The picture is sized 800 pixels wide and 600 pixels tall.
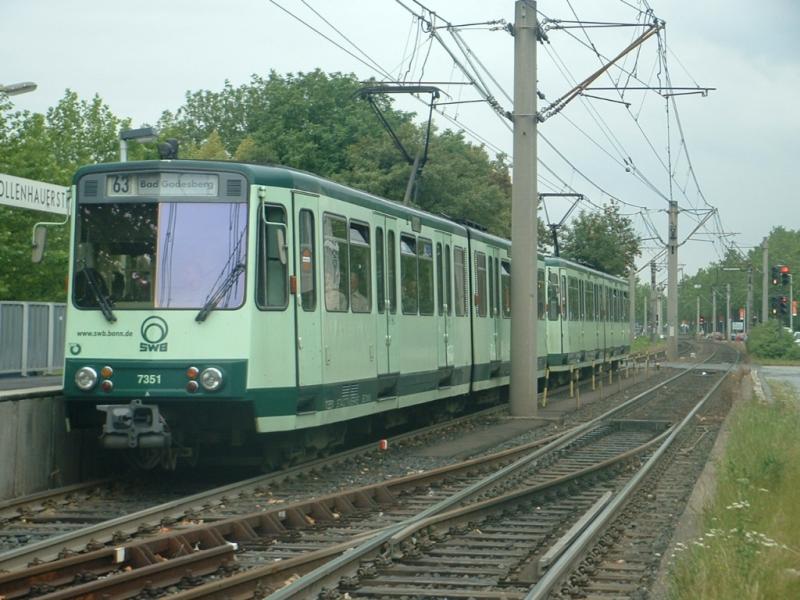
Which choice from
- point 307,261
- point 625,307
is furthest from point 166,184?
point 625,307

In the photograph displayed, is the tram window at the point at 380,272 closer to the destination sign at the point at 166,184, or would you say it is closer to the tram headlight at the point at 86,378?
the destination sign at the point at 166,184

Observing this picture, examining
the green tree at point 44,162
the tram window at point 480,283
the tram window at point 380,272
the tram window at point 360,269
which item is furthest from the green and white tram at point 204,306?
the green tree at point 44,162

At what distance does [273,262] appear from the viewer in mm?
12594

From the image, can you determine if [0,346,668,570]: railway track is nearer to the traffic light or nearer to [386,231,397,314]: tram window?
[386,231,397,314]: tram window

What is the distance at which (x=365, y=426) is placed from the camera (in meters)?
17.6

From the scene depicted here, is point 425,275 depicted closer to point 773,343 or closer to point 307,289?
point 307,289

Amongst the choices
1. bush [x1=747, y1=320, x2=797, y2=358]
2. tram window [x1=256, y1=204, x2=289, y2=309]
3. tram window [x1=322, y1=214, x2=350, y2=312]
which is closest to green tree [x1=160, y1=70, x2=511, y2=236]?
bush [x1=747, y1=320, x2=797, y2=358]

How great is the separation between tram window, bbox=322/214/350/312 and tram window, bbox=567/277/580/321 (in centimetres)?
1877

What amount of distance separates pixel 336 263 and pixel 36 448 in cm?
370

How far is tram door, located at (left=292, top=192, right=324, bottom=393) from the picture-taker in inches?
508

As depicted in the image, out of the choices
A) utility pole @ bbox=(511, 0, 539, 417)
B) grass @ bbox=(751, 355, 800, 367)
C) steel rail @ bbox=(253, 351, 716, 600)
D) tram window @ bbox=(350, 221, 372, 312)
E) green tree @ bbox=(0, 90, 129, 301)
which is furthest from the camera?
grass @ bbox=(751, 355, 800, 367)

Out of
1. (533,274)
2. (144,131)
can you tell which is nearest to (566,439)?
(533,274)

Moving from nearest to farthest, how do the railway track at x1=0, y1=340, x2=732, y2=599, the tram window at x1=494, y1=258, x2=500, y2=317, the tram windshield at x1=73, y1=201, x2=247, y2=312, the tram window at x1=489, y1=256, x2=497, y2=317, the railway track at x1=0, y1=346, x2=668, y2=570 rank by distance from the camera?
the railway track at x1=0, y1=340, x2=732, y2=599 < the railway track at x1=0, y1=346, x2=668, y2=570 < the tram windshield at x1=73, y1=201, x2=247, y2=312 < the tram window at x1=489, y1=256, x2=497, y2=317 < the tram window at x1=494, y1=258, x2=500, y2=317

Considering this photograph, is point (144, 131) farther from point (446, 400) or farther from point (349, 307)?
point (349, 307)
